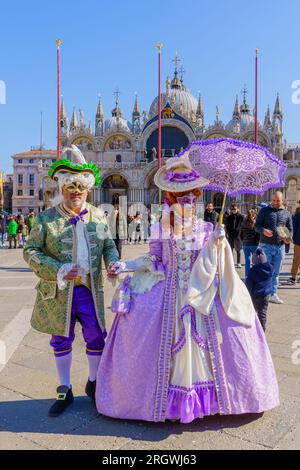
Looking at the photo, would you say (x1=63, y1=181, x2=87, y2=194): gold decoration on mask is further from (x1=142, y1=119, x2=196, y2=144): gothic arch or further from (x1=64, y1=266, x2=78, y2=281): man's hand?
(x1=142, y1=119, x2=196, y2=144): gothic arch

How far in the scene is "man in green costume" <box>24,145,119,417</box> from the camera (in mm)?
2928

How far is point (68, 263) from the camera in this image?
9.45 feet

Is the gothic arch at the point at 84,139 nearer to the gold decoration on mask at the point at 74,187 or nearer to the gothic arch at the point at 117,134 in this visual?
the gothic arch at the point at 117,134

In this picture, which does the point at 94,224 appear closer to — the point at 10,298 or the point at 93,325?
the point at 93,325

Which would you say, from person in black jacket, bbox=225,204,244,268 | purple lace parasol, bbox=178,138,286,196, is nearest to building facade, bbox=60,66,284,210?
person in black jacket, bbox=225,204,244,268

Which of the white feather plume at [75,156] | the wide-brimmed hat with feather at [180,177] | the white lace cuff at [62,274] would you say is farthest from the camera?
the white feather plume at [75,156]

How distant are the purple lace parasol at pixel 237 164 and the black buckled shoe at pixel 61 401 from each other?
1.77 meters

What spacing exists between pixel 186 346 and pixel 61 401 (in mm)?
939

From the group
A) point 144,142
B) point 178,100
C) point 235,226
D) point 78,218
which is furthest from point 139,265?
point 178,100

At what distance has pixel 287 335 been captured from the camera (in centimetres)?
469

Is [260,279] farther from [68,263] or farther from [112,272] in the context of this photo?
[68,263]

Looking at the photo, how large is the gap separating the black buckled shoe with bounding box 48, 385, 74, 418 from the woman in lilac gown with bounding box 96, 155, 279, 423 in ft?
0.85

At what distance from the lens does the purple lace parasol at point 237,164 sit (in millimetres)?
3080

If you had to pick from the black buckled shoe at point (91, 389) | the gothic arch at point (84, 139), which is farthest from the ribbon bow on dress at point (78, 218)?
the gothic arch at point (84, 139)
